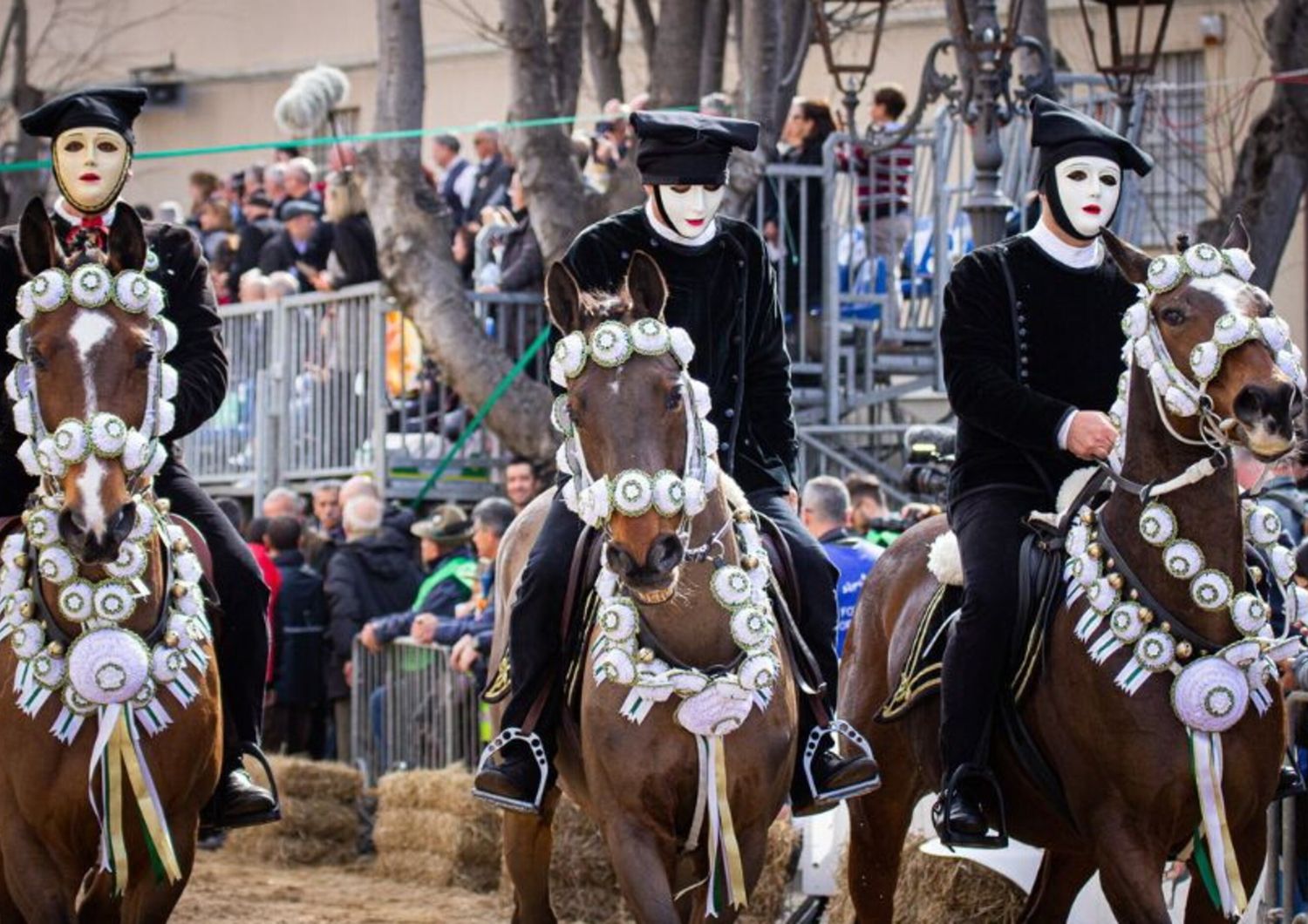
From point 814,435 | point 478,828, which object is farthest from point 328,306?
point 478,828

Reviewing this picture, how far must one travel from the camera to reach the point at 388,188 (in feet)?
63.8

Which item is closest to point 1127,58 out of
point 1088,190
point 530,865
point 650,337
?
point 1088,190

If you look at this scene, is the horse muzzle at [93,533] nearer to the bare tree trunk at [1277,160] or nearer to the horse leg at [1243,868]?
the horse leg at [1243,868]

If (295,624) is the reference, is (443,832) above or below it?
below

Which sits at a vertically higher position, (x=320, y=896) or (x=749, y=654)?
(x=749, y=654)

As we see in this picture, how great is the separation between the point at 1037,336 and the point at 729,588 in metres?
2.01

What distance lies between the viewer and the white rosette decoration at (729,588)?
8.95 meters

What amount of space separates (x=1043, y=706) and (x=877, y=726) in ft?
4.52

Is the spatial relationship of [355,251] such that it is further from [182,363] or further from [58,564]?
[58,564]

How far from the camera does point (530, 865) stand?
35.0ft

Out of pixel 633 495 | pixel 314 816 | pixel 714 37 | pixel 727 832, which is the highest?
pixel 714 37

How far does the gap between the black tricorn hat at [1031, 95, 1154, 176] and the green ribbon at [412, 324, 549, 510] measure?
28.1 feet

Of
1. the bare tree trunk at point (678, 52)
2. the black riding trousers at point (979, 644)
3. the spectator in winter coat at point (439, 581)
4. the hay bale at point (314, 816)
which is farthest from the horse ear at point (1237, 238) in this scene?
the bare tree trunk at point (678, 52)

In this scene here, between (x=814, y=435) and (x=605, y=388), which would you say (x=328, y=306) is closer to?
(x=814, y=435)
